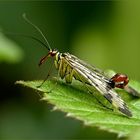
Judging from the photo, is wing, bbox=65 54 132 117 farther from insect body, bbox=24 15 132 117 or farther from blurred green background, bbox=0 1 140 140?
blurred green background, bbox=0 1 140 140

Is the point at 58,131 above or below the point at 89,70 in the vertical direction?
above

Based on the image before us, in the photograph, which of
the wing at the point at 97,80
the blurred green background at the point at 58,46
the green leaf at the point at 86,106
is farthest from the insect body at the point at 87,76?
the blurred green background at the point at 58,46

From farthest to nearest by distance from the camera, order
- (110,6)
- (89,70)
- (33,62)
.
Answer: (110,6)
(33,62)
(89,70)

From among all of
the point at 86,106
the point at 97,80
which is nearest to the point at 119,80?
the point at 97,80

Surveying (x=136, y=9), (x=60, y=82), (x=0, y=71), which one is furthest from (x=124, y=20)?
(x=60, y=82)

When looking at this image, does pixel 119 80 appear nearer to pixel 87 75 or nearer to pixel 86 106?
pixel 87 75

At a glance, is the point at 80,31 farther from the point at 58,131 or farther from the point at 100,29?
the point at 58,131

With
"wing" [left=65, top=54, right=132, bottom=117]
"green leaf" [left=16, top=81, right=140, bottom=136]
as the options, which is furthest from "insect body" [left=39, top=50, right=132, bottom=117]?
"green leaf" [left=16, top=81, right=140, bottom=136]

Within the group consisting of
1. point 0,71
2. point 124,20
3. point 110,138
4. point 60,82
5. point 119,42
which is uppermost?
point 124,20
